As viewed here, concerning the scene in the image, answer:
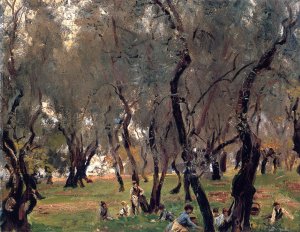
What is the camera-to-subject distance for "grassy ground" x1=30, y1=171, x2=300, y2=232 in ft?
43.1

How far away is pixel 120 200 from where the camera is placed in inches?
527

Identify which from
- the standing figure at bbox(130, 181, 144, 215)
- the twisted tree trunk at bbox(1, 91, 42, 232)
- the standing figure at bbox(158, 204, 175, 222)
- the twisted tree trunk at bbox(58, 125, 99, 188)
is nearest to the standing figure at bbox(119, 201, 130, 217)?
the standing figure at bbox(130, 181, 144, 215)

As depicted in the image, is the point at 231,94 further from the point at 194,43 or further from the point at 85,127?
the point at 85,127

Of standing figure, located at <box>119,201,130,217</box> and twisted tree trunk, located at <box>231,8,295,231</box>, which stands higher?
twisted tree trunk, located at <box>231,8,295,231</box>

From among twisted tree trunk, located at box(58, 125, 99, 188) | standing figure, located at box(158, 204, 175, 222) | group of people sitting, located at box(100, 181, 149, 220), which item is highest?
twisted tree trunk, located at box(58, 125, 99, 188)

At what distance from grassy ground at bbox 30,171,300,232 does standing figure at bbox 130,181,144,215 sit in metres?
0.10

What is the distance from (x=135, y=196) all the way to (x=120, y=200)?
0.31 metres

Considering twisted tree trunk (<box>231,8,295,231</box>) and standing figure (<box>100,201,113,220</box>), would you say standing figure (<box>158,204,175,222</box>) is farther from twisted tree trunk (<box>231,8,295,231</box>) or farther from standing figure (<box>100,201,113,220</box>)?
twisted tree trunk (<box>231,8,295,231</box>)

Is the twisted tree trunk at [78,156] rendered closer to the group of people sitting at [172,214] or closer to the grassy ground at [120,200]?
the grassy ground at [120,200]

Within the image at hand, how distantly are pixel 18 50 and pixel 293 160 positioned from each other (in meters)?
5.64

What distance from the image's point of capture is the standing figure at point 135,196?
13430 millimetres

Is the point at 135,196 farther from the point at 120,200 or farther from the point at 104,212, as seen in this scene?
the point at 104,212

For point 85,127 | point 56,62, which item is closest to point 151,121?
point 85,127

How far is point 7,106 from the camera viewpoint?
43.0 ft
